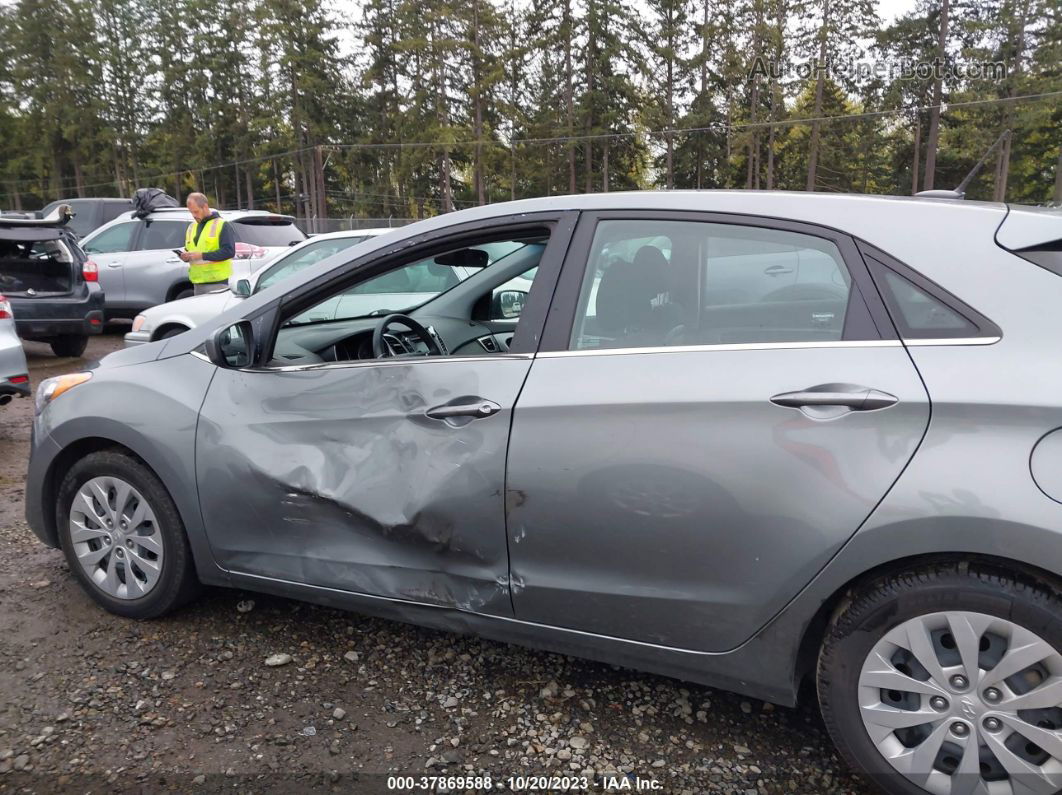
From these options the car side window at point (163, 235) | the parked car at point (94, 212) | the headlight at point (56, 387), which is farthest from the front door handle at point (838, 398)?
the parked car at point (94, 212)

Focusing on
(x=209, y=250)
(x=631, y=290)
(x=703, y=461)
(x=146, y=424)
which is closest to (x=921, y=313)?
(x=703, y=461)

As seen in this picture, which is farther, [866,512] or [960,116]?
[960,116]

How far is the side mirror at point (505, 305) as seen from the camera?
3.55m

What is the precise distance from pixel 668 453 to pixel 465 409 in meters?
0.63

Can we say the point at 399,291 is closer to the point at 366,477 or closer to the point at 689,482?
the point at 366,477

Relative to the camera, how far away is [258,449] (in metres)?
2.68

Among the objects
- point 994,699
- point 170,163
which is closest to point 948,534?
point 994,699

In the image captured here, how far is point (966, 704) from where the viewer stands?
6.07 ft

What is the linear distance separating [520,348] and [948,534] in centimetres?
123

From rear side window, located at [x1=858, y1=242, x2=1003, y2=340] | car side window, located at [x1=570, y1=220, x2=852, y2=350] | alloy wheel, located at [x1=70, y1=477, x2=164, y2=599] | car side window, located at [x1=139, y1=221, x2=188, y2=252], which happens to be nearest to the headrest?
car side window, located at [x1=570, y1=220, x2=852, y2=350]

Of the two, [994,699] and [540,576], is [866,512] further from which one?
[540,576]

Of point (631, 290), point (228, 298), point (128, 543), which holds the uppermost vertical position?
point (631, 290)

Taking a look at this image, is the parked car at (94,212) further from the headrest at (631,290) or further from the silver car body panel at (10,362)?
the headrest at (631,290)

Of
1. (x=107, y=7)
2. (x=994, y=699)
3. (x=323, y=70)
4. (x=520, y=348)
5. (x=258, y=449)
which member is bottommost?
(x=994, y=699)
